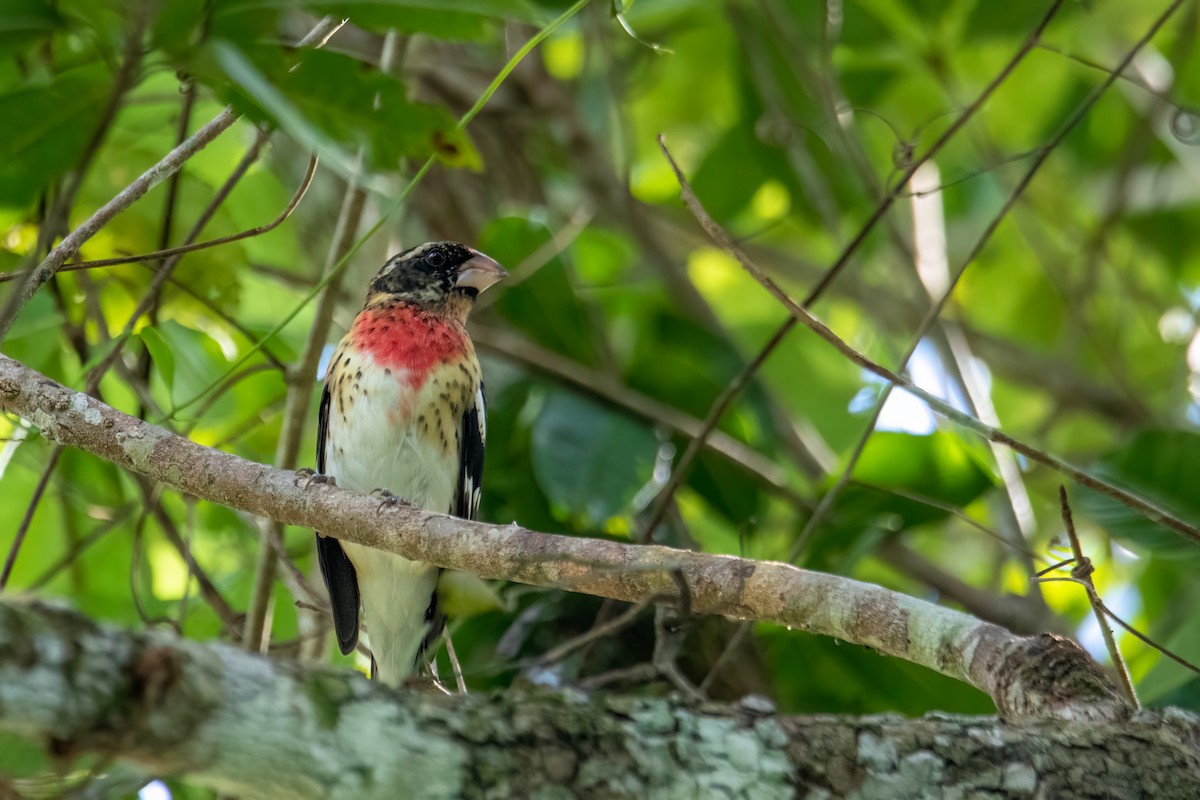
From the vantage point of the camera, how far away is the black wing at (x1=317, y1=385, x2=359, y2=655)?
3.94m

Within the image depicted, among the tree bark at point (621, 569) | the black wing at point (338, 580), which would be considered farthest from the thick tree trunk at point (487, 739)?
the black wing at point (338, 580)

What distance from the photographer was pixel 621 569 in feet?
6.93

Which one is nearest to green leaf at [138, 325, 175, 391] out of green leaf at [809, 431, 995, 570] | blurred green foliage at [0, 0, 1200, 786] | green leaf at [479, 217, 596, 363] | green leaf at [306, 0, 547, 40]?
blurred green foliage at [0, 0, 1200, 786]

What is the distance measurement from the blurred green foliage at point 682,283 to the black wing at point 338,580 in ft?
0.60

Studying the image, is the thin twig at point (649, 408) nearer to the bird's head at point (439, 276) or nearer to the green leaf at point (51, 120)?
the bird's head at point (439, 276)

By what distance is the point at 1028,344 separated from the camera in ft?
22.0

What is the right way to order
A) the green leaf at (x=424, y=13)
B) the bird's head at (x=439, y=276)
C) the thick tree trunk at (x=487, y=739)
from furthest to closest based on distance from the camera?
the bird's head at (x=439, y=276)
the green leaf at (x=424, y=13)
the thick tree trunk at (x=487, y=739)

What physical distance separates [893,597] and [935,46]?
379cm

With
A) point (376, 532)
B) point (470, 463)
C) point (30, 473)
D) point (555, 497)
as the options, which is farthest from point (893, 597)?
point (30, 473)

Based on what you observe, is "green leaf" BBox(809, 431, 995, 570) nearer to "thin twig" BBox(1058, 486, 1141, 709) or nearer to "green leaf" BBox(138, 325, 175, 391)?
"thin twig" BBox(1058, 486, 1141, 709)

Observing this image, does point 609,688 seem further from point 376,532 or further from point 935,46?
point 935,46

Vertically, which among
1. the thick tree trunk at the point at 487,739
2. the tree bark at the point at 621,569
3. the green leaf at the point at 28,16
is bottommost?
the thick tree trunk at the point at 487,739

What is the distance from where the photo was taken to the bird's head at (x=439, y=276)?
439cm

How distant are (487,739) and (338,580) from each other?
269cm
